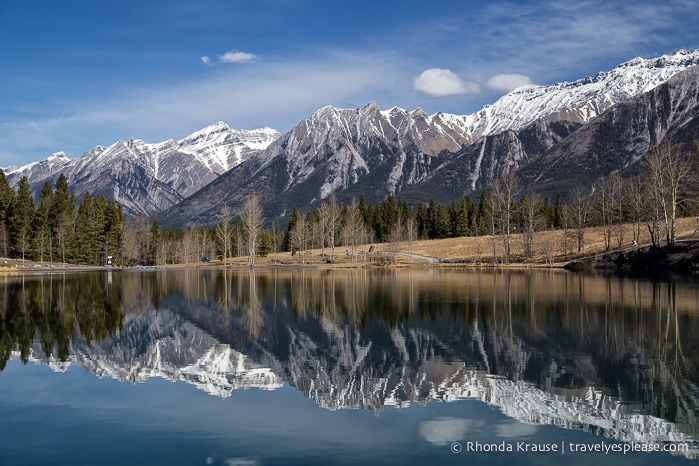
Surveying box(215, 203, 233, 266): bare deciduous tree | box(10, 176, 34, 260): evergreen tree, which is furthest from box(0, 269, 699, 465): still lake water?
box(215, 203, 233, 266): bare deciduous tree

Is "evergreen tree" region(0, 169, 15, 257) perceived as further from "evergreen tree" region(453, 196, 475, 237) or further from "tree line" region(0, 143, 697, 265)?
"evergreen tree" region(453, 196, 475, 237)

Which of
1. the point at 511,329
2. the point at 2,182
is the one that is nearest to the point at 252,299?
the point at 511,329

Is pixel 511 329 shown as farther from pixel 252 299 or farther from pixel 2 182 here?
pixel 2 182

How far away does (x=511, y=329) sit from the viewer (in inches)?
1204

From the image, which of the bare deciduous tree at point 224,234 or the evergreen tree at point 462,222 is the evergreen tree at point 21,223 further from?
the evergreen tree at point 462,222

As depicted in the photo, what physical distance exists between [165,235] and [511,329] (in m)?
165

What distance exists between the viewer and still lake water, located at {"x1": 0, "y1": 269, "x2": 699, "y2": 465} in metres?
14.0

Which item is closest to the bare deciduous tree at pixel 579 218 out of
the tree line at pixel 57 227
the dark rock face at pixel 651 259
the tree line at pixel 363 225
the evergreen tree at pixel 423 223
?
the tree line at pixel 363 225

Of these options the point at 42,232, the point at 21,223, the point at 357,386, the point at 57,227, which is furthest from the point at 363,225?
the point at 357,386

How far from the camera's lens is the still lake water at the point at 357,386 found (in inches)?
551

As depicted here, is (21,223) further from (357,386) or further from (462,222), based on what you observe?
(357,386)

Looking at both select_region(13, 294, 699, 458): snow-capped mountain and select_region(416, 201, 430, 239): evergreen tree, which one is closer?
select_region(13, 294, 699, 458): snow-capped mountain

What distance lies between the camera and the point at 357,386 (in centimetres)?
1992

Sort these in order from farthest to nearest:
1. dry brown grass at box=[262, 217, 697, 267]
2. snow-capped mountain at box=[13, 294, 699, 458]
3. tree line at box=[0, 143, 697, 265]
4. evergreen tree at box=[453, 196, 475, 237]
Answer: evergreen tree at box=[453, 196, 475, 237]
dry brown grass at box=[262, 217, 697, 267]
tree line at box=[0, 143, 697, 265]
snow-capped mountain at box=[13, 294, 699, 458]
